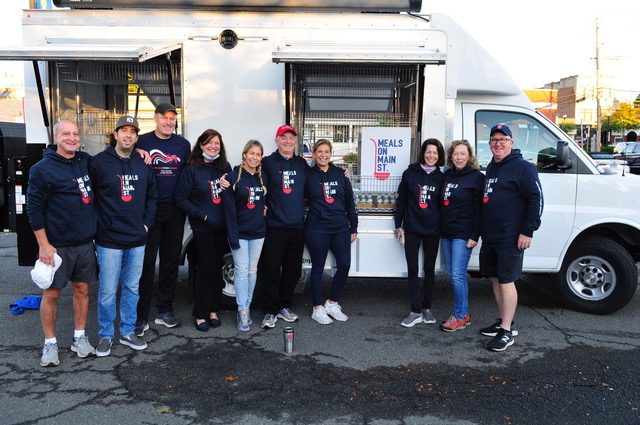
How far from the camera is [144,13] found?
5.38 metres

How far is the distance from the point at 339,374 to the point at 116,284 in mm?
1925

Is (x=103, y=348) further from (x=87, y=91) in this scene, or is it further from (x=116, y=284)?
(x=87, y=91)

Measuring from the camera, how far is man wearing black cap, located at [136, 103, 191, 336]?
4.90 metres

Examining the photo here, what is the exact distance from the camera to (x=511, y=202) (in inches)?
184

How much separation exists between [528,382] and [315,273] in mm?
2117

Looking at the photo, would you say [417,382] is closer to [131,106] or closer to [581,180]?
[581,180]

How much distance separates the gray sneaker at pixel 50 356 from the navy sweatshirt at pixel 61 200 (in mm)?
830

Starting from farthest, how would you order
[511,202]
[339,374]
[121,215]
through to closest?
[511,202] → [121,215] → [339,374]

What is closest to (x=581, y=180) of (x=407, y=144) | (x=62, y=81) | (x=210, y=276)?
(x=407, y=144)

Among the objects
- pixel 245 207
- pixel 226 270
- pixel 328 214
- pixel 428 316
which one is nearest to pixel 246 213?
pixel 245 207

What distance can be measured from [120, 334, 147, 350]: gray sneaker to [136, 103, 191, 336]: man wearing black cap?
0.20 m

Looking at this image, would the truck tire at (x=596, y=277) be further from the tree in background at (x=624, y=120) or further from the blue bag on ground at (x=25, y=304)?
the tree in background at (x=624, y=120)

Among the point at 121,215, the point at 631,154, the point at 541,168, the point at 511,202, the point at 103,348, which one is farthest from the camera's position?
the point at 631,154

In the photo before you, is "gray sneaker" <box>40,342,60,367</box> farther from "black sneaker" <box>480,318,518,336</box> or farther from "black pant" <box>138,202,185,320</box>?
"black sneaker" <box>480,318,518,336</box>
